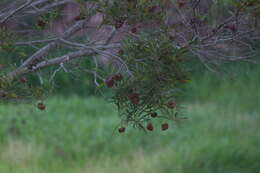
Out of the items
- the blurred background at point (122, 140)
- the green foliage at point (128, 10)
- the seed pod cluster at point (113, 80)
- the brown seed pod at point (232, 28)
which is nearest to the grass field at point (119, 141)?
the blurred background at point (122, 140)

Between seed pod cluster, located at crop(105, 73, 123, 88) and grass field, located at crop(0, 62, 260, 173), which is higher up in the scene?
seed pod cluster, located at crop(105, 73, 123, 88)

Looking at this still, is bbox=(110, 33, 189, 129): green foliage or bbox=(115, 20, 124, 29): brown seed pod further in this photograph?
bbox=(115, 20, 124, 29): brown seed pod

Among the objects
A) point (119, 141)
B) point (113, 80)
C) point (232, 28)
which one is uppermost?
point (232, 28)

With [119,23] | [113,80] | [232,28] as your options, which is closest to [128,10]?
[119,23]

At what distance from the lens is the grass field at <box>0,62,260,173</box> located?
15.0 ft

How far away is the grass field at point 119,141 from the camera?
457cm

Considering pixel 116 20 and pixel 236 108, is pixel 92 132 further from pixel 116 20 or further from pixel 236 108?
pixel 116 20

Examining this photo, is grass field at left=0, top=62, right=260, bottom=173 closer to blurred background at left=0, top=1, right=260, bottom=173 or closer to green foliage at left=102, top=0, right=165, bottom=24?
blurred background at left=0, top=1, right=260, bottom=173

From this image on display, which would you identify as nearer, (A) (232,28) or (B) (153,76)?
(B) (153,76)

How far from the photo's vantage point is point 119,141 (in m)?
5.25

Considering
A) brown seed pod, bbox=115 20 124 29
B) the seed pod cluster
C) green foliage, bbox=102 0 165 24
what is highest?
green foliage, bbox=102 0 165 24

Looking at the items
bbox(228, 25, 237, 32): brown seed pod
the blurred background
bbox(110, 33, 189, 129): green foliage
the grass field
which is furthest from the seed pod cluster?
the grass field

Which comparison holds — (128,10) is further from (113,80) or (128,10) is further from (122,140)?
(122,140)

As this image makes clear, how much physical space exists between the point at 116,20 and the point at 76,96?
5.60 metres
